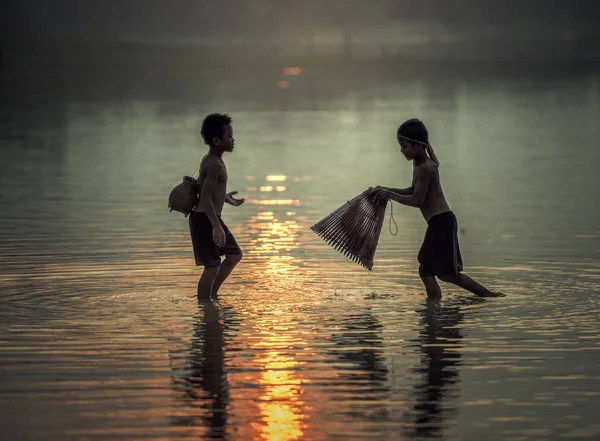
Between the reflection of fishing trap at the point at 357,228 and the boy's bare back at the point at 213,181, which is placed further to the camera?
the reflection of fishing trap at the point at 357,228

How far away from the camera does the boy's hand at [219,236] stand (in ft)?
38.2

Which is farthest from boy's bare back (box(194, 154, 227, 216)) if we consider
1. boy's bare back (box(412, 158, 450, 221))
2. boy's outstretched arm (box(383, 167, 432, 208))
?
boy's bare back (box(412, 158, 450, 221))

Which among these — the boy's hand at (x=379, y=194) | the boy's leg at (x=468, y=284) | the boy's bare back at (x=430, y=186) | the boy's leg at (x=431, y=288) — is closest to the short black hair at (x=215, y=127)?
the boy's hand at (x=379, y=194)

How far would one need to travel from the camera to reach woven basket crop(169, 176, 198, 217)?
12.0 meters

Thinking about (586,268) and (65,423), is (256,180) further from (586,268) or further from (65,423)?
(65,423)

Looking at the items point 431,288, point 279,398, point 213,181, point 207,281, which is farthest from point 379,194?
point 279,398

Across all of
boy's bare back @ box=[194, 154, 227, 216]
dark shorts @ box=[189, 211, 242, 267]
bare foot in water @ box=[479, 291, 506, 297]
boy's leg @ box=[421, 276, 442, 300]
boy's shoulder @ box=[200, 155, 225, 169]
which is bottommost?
bare foot in water @ box=[479, 291, 506, 297]

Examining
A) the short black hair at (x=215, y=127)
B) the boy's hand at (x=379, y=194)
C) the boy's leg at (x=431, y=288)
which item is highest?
the short black hair at (x=215, y=127)

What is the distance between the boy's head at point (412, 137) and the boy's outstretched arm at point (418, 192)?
0.55 ft

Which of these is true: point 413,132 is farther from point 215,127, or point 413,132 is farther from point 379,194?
point 215,127

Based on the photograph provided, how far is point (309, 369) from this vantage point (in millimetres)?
9422

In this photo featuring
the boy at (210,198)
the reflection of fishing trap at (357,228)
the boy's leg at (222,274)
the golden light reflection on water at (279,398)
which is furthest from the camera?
the reflection of fishing trap at (357,228)

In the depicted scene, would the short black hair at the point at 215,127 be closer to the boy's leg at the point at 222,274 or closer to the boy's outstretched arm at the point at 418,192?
the boy's leg at the point at 222,274

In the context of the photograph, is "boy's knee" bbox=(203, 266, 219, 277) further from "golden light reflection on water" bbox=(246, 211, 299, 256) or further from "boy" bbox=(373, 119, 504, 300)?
"golden light reflection on water" bbox=(246, 211, 299, 256)
